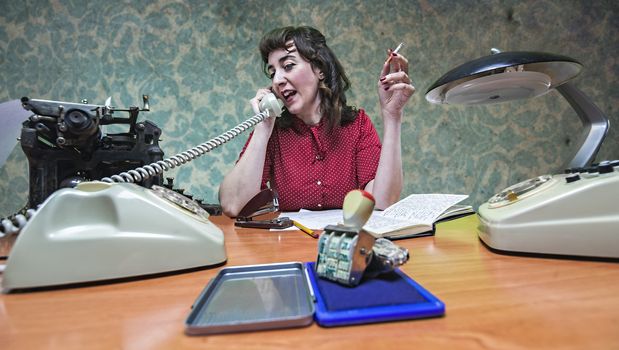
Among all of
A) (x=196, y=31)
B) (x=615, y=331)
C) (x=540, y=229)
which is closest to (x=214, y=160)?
(x=196, y=31)

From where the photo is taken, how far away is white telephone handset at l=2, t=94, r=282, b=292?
356mm

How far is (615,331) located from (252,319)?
0.28 metres

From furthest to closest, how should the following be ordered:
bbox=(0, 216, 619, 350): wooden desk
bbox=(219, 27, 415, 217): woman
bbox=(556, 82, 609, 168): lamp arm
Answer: bbox=(219, 27, 415, 217): woman
bbox=(556, 82, 609, 168): lamp arm
bbox=(0, 216, 619, 350): wooden desk

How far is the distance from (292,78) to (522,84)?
954mm

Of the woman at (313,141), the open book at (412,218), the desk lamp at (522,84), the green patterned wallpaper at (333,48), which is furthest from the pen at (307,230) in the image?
the green patterned wallpaper at (333,48)

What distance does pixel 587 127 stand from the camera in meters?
0.64

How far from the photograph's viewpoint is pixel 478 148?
87.0 inches

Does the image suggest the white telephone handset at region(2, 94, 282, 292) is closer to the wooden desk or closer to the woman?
the wooden desk

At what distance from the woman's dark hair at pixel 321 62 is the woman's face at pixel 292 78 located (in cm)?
3

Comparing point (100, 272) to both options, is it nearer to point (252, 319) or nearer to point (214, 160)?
point (252, 319)

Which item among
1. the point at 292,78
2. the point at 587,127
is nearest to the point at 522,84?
the point at 587,127

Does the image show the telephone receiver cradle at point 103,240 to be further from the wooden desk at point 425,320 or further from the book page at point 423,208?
the book page at point 423,208

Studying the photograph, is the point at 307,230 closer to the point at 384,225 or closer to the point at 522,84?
the point at 384,225

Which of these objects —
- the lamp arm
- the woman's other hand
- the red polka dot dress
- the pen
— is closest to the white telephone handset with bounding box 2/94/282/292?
the pen
